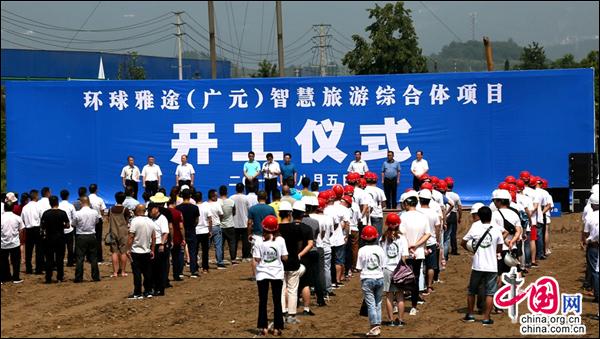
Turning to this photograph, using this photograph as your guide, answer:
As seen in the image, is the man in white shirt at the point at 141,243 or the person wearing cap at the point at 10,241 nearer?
the man in white shirt at the point at 141,243

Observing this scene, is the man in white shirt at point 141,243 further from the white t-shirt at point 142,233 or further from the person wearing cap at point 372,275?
the person wearing cap at point 372,275

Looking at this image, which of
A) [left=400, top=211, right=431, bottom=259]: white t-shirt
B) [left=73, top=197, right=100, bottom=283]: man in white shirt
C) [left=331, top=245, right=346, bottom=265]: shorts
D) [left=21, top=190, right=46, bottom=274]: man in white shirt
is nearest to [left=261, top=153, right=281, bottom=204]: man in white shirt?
[left=21, top=190, right=46, bottom=274]: man in white shirt

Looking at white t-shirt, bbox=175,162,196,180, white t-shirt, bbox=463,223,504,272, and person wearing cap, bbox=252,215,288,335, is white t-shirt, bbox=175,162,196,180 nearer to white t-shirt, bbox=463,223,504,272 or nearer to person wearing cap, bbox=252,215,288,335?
person wearing cap, bbox=252,215,288,335

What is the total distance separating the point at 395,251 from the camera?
1362cm

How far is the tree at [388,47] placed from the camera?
151 ft

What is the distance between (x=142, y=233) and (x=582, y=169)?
12.1 metres

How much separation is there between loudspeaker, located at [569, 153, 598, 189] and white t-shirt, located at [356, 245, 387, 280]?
11.7 meters

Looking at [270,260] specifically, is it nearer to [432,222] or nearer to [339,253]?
[432,222]

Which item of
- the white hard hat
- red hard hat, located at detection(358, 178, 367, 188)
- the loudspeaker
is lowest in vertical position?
the white hard hat

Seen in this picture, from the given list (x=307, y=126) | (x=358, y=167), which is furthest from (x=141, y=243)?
(x=307, y=126)

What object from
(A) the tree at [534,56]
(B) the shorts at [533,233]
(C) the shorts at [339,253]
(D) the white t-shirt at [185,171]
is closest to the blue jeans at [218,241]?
(C) the shorts at [339,253]

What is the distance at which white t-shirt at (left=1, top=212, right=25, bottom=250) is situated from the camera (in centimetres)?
1881

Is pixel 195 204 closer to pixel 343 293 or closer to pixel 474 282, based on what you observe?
pixel 343 293

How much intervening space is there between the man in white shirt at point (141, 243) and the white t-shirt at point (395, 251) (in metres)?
4.63
